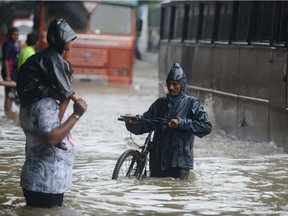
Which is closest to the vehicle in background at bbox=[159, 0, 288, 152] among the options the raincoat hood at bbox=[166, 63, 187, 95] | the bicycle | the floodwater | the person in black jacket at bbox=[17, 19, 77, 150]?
the floodwater

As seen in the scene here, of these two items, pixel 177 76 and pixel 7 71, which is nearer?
pixel 177 76

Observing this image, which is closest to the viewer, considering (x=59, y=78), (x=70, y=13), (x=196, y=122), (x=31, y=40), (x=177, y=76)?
(x=59, y=78)

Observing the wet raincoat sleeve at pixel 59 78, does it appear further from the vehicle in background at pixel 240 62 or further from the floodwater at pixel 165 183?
the vehicle in background at pixel 240 62

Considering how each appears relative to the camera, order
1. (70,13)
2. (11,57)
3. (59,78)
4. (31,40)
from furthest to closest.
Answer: (70,13) → (11,57) → (31,40) → (59,78)

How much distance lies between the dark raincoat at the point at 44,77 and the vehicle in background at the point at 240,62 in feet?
22.5

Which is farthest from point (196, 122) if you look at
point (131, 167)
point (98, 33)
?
point (98, 33)

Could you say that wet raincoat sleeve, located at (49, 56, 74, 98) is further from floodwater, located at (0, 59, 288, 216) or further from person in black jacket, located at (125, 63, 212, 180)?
person in black jacket, located at (125, 63, 212, 180)

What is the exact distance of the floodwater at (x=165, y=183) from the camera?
995 centimetres

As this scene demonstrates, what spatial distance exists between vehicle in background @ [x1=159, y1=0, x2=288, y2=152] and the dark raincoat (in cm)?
687

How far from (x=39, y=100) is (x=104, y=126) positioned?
1119 cm

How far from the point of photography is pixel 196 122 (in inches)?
432

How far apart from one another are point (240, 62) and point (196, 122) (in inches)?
264

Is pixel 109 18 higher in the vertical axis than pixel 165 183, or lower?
higher

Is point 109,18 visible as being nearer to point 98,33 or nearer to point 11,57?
point 98,33
